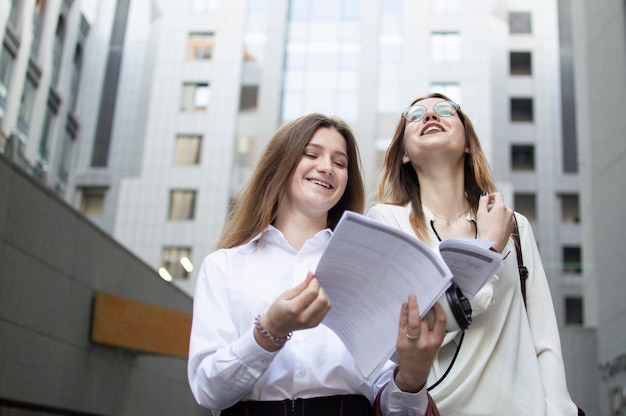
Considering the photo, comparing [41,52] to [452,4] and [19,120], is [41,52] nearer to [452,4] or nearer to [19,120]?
[19,120]

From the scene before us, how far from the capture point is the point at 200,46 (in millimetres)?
25016

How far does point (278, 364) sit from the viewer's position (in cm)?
206

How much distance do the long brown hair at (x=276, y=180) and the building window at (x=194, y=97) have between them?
886 inches

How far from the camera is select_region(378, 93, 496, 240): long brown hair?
111 inches

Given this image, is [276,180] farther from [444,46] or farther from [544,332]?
[444,46]

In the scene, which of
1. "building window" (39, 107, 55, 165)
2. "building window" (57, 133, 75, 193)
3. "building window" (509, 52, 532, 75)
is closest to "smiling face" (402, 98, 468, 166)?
"building window" (39, 107, 55, 165)

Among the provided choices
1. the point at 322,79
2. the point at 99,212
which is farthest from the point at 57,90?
the point at 322,79

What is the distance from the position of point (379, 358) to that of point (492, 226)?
0.74 meters

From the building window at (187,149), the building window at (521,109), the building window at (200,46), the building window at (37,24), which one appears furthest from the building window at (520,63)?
the building window at (37,24)

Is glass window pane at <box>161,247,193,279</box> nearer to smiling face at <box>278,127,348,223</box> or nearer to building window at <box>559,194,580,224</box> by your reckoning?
building window at <box>559,194,580,224</box>

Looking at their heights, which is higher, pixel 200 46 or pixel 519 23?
pixel 519 23

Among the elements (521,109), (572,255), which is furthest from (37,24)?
(572,255)

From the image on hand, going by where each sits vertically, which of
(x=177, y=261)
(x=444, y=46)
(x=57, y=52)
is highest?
→ (x=444, y=46)

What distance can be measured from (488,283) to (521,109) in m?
29.0
